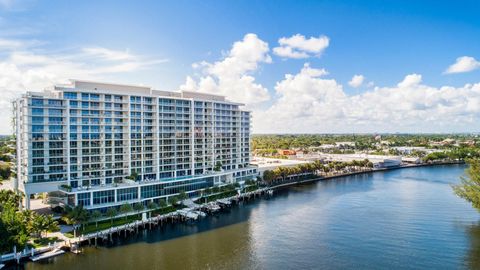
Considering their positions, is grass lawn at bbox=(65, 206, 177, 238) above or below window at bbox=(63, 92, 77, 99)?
below

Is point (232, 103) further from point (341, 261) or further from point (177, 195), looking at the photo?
point (341, 261)

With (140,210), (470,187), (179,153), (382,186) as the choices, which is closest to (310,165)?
(382,186)

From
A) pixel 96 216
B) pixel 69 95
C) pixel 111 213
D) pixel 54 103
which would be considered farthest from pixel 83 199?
pixel 69 95

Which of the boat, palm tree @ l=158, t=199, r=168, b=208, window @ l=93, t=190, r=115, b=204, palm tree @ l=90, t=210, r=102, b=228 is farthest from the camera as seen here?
palm tree @ l=158, t=199, r=168, b=208

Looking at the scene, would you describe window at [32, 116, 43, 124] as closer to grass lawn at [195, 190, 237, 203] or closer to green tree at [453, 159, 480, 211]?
grass lawn at [195, 190, 237, 203]

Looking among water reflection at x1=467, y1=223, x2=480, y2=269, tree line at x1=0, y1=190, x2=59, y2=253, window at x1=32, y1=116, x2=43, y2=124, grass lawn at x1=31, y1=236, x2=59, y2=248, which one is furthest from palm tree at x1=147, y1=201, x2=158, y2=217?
water reflection at x1=467, y1=223, x2=480, y2=269

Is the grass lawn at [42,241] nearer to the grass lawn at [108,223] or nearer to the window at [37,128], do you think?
the grass lawn at [108,223]

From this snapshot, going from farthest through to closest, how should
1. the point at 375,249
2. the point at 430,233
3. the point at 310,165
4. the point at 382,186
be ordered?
the point at 310,165
the point at 382,186
the point at 430,233
the point at 375,249
